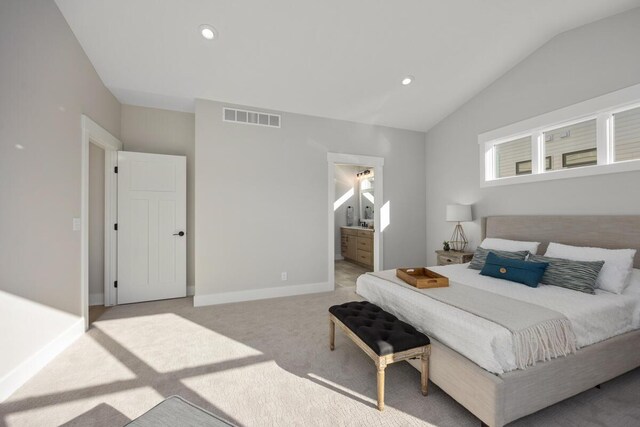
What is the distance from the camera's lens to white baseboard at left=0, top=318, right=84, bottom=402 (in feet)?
6.11

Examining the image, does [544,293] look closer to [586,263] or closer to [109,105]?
[586,263]

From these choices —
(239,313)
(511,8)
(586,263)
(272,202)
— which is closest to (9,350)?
(239,313)

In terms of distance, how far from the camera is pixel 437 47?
3.18 meters

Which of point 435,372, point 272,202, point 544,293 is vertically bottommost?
point 435,372

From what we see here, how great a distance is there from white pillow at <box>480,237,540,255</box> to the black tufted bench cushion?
204 centimetres

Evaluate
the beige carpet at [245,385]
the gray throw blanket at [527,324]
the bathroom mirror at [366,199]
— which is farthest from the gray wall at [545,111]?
the bathroom mirror at [366,199]

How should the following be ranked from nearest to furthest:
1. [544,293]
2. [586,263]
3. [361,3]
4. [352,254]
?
[544,293] < [586,263] < [361,3] < [352,254]

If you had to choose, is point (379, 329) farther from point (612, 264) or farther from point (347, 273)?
point (347, 273)

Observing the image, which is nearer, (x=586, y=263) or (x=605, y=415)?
(x=605, y=415)

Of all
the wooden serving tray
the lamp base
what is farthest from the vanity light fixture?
the wooden serving tray

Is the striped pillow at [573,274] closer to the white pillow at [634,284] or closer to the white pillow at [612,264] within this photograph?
the white pillow at [612,264]

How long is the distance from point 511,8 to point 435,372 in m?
3.60

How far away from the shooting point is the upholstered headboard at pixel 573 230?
2.57 m

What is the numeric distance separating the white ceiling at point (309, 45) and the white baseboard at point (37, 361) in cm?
294
